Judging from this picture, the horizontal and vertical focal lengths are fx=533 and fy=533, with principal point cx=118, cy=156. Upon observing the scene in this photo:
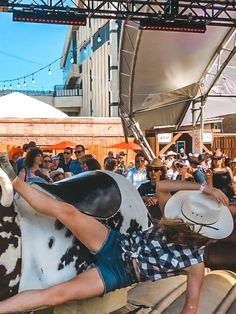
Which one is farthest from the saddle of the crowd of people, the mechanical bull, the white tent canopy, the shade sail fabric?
the white tent canopy

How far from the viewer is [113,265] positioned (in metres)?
2.36

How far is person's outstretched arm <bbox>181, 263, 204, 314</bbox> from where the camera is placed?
247cm

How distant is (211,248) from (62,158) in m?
6.02

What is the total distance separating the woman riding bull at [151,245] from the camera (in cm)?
216

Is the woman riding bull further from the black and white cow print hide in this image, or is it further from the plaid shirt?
the black and white cow print hide

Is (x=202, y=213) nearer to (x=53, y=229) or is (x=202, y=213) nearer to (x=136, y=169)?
(x=53, y=229)

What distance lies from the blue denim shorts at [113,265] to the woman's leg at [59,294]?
0.13 feet

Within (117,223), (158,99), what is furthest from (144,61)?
(117,223)

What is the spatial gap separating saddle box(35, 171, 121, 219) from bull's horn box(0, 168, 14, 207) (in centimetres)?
27

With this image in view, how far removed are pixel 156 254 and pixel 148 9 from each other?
32.6ft

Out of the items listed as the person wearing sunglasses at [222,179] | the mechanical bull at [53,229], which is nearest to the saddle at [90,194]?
the mechanical bull at [53,229]

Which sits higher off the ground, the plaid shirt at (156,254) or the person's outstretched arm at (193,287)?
the plaid shirt at (156,254)

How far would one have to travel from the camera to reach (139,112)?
17.3m

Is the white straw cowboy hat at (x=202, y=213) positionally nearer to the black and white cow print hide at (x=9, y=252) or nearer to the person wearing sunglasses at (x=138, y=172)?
the black and white cow print hide at (x=9, y=252)
